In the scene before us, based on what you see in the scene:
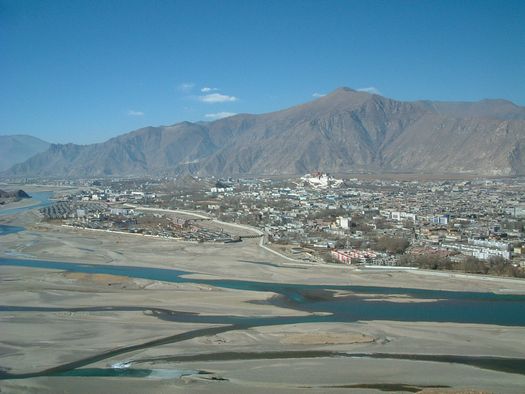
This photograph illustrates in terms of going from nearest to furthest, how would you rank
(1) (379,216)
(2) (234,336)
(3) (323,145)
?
(2) (234,336), (1) (379,216), (3) (323,145)

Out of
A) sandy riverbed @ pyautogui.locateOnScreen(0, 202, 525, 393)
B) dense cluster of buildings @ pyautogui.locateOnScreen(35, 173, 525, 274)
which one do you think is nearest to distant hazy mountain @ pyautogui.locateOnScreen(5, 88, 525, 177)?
dense cluster of buildings @ pyautogui.locateOnScreen(35, 173, 525, 274)

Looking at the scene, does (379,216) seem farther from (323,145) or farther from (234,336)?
(323,145)

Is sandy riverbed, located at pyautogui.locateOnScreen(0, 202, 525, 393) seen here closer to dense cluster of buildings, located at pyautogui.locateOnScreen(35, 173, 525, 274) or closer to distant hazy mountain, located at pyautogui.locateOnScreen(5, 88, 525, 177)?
dense cluster of buildings, located at pyautogui.locateOnScreen(35, 173, 525, 274)

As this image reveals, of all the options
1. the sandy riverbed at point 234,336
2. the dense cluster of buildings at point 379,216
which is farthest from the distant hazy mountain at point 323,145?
the sandy riverbed at point 234,336

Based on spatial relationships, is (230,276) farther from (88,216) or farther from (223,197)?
(223,197)

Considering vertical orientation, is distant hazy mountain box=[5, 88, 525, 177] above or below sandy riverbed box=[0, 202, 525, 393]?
above

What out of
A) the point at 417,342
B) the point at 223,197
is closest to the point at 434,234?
the point at 417,342

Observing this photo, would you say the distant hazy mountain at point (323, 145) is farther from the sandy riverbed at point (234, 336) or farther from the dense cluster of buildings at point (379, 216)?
the sandy riverbed at point (234, 336)

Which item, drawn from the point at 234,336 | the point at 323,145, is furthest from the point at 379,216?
the point at 323,145
